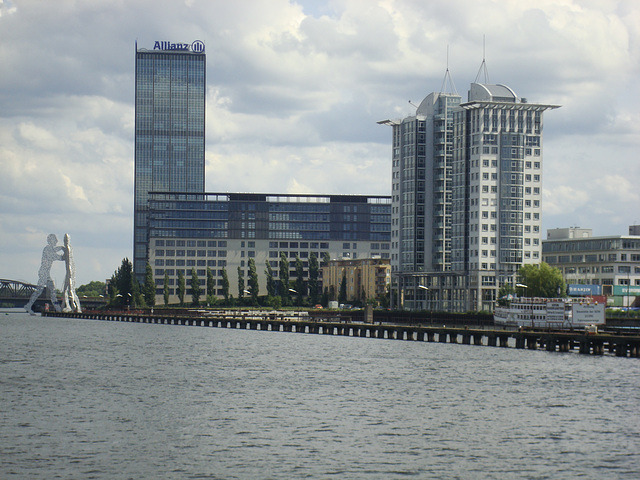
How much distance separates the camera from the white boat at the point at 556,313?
136750 mm

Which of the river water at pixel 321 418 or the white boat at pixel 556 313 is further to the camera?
the white boat at pixel 556 313

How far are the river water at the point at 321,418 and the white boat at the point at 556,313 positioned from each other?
19.2 meters

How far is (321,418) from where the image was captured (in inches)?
2638

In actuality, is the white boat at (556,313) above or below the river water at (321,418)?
above

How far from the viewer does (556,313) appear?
143 m

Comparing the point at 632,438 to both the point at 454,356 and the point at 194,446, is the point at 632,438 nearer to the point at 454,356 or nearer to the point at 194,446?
the point at 194,446

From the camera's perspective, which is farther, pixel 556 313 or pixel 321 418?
pixel 556 313

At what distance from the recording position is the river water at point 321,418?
5131 cm

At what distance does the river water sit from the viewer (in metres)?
51.3

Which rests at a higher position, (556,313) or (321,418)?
(556,313)

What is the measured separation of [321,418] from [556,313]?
8345 cm

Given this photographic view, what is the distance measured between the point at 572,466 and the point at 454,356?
2874 inches

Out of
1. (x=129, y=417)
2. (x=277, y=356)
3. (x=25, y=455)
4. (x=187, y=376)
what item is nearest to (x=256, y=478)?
(x=25, y=455)

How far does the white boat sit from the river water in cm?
1921
